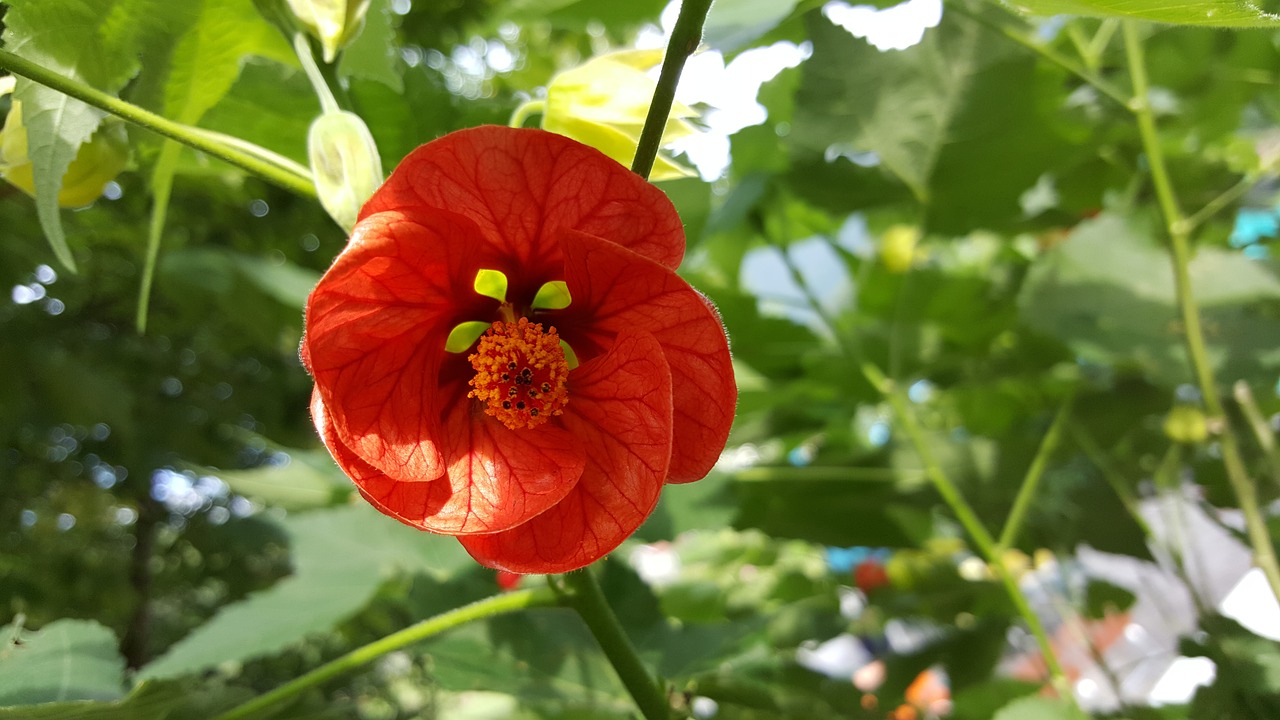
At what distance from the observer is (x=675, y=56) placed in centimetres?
25

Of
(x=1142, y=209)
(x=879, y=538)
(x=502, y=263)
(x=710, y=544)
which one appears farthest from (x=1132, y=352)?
(x=710, y=544)

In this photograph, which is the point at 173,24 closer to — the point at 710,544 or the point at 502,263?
the point at 502,263

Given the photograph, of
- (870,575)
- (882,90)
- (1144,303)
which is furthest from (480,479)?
(870,575)

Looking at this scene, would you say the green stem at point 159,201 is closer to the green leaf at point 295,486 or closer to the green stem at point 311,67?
the green stem at point 311,67

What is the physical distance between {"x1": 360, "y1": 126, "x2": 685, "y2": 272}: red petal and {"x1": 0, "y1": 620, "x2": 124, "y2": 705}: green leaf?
0.90 feet

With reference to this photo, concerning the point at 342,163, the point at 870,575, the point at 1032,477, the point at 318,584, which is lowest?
the point at 870,575

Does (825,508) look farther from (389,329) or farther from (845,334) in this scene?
(389,329)

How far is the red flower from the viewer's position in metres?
0.28

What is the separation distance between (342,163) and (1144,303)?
21.8 inches

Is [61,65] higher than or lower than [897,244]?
higher

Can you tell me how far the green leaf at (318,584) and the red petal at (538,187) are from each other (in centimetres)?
35

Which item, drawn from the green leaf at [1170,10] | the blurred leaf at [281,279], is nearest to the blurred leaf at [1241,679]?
the green leaf at [1170,10]

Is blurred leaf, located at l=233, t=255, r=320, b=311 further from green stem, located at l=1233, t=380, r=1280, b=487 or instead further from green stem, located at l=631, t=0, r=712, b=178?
green stem, located at l=1233, t=380, r=1280, b=487

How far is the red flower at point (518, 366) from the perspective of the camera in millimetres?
279
